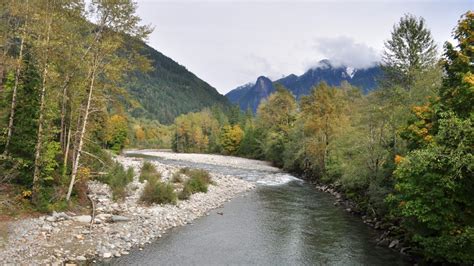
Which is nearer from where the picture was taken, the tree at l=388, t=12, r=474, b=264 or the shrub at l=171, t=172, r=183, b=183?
the tree at l=388, t=12, r=474, b=264

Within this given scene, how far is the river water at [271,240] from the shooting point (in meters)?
18.0

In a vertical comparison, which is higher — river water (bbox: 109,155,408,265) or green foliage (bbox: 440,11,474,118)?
green foliage (bbox: 440,11,474,118)

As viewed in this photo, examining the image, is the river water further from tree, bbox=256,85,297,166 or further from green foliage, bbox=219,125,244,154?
green foliage, bbox=219,125,244,154

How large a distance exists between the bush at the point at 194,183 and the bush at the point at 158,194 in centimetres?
202

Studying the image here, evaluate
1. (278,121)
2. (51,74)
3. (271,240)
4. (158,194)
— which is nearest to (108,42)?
(51,74)

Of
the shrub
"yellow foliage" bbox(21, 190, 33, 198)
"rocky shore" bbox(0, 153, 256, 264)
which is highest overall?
the shrub

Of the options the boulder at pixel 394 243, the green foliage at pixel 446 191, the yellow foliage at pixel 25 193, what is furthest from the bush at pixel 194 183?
the green foliage at pixel 446 191

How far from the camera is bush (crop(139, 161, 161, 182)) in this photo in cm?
3155

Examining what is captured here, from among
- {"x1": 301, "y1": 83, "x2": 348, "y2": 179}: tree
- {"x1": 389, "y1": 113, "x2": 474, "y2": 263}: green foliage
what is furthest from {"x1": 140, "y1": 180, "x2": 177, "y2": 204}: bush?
{"x1": 301, "y1": 83, "x2": 348, "y2": 179}: tree

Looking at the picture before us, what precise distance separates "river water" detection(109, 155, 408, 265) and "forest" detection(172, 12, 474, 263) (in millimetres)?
2405

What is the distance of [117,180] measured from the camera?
28312mm

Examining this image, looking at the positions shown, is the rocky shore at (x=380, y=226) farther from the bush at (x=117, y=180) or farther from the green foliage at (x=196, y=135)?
the green foliage at (x=196, y=135)

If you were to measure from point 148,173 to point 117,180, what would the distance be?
5.69 meters

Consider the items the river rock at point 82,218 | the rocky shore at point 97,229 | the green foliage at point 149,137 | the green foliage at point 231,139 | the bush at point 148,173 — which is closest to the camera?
the rocky shore at point 97,229
